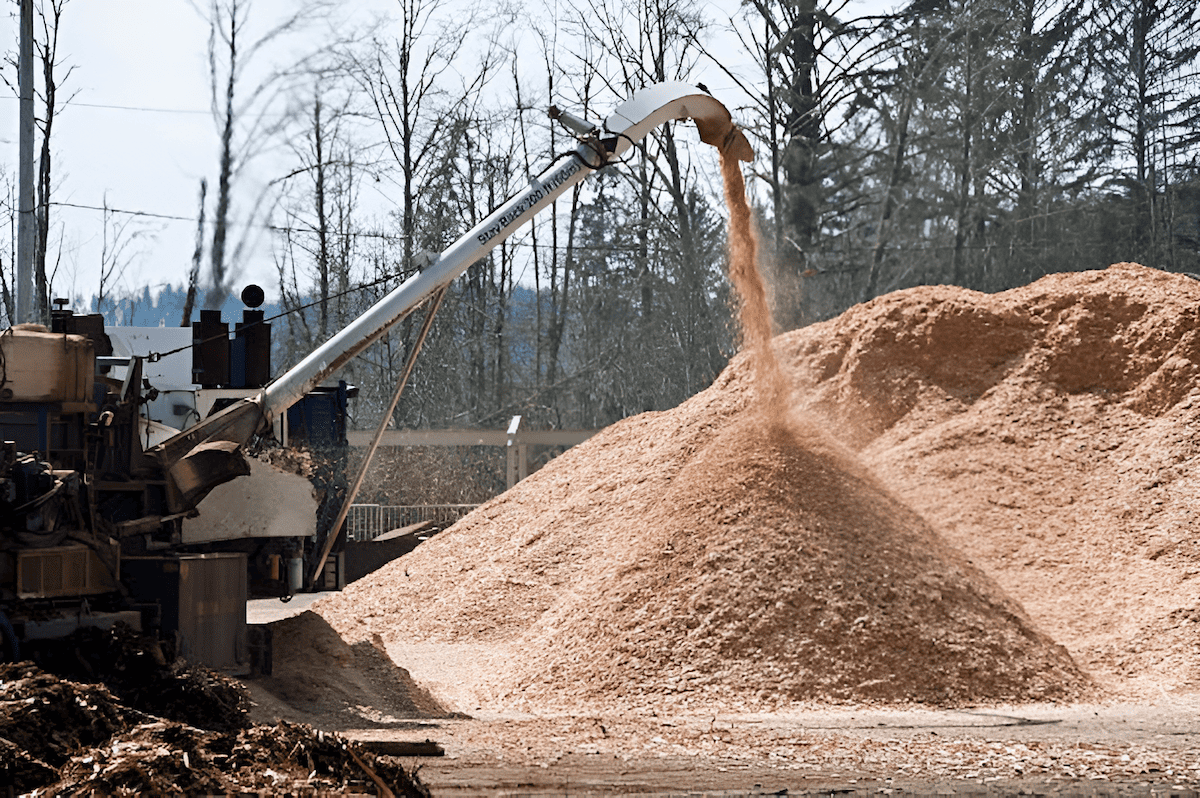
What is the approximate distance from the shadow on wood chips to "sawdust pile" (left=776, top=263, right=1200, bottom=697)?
8.27m

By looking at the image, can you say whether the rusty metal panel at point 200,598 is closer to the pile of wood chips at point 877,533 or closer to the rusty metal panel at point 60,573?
the rusty metal panel at point 60,573

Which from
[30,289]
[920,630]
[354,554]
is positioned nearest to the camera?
[920,630]

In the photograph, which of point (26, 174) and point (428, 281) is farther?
point (26, 174)

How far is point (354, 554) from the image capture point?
21188 mm

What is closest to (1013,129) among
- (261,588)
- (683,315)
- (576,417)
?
(683,315)

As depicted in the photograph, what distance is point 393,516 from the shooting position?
82.1 feet

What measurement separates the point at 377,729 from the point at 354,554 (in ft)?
38.9

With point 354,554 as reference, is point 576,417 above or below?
above

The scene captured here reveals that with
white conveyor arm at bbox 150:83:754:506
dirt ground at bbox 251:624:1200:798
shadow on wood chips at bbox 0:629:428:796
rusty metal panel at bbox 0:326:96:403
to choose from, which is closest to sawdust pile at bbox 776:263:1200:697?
dirt ground at bbox 251:624:1200:798

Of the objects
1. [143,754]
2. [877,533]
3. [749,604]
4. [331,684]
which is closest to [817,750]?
[749,604]

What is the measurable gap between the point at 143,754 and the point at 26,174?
40.9ft

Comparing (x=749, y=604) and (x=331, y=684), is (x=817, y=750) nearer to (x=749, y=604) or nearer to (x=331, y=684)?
(x=749, y=604)

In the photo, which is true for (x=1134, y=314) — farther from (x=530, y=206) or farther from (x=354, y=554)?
(x=354, y=554)

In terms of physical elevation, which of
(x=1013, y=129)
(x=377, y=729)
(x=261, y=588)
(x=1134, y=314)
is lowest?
(x=377, y=729)
